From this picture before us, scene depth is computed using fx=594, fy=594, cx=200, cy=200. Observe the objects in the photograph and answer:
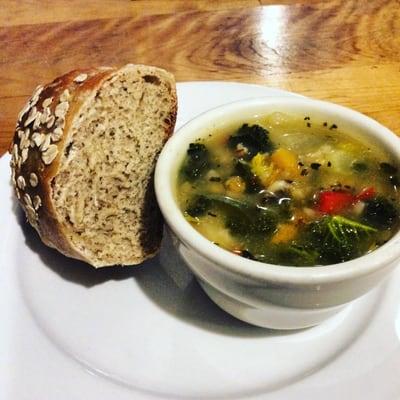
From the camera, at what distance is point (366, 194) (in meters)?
1.72

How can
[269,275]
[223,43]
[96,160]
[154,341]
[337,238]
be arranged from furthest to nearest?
[223,43], [96,160], [154,341], [337,238], [269,275]

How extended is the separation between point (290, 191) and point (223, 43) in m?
1.45

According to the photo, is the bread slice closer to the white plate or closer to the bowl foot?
the white plate


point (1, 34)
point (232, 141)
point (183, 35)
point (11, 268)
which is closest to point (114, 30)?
point (183, 35)

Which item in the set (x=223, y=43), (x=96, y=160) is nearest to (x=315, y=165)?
(x=96, y=160)

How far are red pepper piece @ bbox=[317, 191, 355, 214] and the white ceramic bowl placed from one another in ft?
0.67

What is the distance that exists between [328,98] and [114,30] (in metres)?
1.17

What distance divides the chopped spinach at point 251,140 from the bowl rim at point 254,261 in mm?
80

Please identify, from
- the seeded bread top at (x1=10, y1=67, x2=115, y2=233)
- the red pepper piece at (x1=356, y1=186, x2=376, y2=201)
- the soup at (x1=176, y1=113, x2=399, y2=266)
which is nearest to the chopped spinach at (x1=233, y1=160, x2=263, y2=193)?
the soup at (x1=176, y1=113, x2=399, y2=266)

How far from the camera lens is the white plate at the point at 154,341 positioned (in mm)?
1521

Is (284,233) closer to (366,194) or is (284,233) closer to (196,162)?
(366,194)

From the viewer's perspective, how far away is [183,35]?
3000 mm

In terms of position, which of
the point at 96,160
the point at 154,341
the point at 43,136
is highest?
the point at 43,136

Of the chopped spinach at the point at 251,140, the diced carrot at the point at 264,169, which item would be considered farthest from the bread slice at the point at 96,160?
the diced carrot at the point at 264,169
